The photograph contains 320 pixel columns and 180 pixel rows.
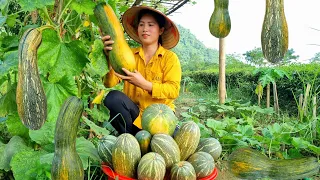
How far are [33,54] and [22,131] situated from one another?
1.07 meters

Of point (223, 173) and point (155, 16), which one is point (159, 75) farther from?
point (223, 173)

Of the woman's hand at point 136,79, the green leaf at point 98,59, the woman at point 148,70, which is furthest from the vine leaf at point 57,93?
the woman at point 148,70

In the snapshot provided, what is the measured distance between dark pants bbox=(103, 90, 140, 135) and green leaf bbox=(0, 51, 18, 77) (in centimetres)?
100

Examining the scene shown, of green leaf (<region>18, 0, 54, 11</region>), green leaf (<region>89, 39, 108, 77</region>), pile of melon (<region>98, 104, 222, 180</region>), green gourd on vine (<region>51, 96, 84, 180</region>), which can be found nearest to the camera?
green gourd on vine (<region>51, 96, 84, 180</region>)

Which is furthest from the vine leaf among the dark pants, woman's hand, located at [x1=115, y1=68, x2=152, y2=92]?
the dark pants

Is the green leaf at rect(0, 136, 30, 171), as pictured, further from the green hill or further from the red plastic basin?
the green hill

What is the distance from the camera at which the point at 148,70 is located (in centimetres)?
276

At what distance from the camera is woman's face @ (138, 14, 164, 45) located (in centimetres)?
254

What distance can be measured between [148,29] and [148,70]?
1.10 feet

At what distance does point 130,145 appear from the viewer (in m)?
2.02

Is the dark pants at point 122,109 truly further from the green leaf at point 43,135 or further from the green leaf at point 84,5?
the green leaf at point 84,5

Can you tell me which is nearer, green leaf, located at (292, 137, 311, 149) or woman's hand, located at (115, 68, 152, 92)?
woman's hand, located at (115, 68, 152, 92)

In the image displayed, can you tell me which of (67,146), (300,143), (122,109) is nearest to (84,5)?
(67,146)

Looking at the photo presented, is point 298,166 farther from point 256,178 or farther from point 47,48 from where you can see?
point 47,48
